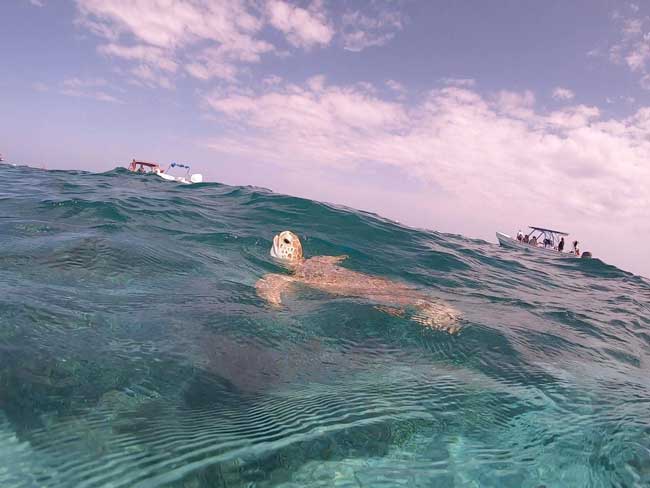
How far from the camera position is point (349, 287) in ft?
29.9

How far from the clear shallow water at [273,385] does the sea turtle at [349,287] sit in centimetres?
38

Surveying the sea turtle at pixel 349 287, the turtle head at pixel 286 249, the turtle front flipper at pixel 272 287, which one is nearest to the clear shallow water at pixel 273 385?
the turtle front flipper at pixel 272 287

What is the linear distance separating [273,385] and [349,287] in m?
5.07

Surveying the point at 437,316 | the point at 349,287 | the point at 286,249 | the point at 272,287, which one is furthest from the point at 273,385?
the point at 286,249

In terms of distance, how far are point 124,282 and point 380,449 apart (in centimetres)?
552

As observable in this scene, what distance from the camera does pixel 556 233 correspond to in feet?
127

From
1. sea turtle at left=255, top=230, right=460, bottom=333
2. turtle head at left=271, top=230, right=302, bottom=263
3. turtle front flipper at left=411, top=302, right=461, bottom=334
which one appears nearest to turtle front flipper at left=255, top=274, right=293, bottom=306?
sea turtle at left=255, top=230, right=460, bottom=333

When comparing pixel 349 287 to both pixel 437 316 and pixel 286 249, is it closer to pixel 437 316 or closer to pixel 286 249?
pixel 437 316

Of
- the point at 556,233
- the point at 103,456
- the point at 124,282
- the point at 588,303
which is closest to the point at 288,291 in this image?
the point at 124,282

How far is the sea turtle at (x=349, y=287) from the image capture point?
7.45 meters

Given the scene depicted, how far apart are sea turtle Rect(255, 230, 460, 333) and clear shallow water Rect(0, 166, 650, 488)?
14.9 inches

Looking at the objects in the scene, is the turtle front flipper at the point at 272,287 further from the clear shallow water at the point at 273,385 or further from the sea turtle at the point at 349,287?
the clear shallow water at the point at 273,385

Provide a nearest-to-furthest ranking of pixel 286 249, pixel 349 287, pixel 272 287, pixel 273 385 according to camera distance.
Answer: pixel 273 385
pixel 272 287
pixel 349 287
pixel 286 249

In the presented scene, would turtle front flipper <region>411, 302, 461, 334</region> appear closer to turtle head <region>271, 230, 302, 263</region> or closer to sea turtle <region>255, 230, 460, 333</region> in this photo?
sea turtle <region>255, 230, 460, 333</region>
